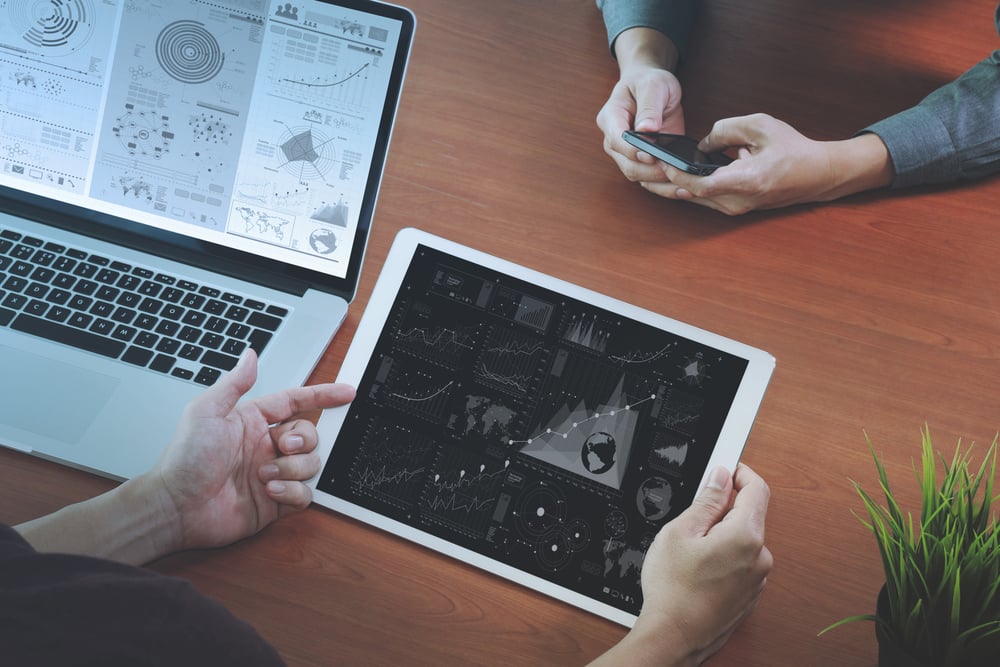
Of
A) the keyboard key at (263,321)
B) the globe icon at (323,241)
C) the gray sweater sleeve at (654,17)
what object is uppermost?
the gray sweater sleeve at (654,17)

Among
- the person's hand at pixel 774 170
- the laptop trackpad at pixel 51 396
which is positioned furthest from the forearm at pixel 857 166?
the laptop trackpad at pixel 51 396

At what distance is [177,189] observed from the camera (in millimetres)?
836

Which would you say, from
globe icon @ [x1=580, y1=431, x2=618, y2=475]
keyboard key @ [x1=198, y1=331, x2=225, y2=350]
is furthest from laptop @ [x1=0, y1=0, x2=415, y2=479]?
globe icon @ [x1=580, y1=431, x2=618, y2=475]

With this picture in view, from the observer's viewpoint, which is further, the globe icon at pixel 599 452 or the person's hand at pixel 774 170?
the person's hand at pixel 774 170

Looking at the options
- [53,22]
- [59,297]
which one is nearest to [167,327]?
[59,297]

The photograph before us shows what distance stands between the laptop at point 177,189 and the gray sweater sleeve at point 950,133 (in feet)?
2.11

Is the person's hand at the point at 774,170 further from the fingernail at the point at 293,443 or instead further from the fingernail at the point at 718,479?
the fingernail at the point at 293,443

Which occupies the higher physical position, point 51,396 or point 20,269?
point 20,269

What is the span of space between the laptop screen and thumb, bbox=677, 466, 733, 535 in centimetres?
43

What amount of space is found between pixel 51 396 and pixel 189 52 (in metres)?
0.38

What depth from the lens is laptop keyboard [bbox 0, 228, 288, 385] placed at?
80 cm

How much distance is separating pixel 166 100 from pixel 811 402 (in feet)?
2.55

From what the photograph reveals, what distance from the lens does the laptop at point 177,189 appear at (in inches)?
31.0

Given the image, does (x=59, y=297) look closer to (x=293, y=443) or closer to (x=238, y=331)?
(x=238, y=331)
